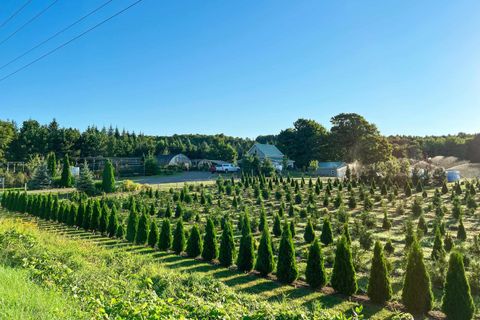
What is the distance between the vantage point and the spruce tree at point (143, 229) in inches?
563

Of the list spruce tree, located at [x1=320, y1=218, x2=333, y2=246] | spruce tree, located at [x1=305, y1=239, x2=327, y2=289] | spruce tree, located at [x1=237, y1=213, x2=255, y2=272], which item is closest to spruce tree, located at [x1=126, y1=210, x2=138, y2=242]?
spruce tree, located at [x1=237, y1=213, x2=255, y2=272]

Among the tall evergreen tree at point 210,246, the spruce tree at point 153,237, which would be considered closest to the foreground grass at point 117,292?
the tall evergreen tree at point 210,246

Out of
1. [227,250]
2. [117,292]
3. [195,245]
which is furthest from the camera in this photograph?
[195,245]

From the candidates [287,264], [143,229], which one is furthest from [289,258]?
[143,229]

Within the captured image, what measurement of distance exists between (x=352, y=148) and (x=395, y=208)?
29849 mm

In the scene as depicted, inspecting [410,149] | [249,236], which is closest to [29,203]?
[249,236]

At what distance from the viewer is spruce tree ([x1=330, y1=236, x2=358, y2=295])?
8.73m

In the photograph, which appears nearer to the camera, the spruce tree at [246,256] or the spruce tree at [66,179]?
the spruce tree at [246,256]

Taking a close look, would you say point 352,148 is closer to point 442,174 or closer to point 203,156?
point 442,174

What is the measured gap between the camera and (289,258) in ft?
32.2

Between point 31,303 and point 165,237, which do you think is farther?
point 165,237

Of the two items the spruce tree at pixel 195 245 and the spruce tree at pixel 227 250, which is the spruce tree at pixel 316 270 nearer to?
the spruce tree at pixel 227 250

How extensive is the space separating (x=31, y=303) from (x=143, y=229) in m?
9.89

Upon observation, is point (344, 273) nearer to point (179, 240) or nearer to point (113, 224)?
point (179, 240)
